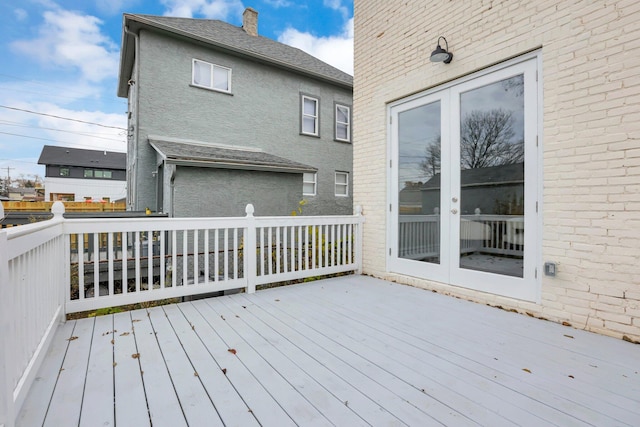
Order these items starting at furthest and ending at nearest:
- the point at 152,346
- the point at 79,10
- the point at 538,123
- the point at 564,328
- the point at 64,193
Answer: the point at 64,193 → the point at 79,10 → the point at 538,123 → the point at 564,328 → the point at 152,346

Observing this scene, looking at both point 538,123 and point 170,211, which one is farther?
point 170,211

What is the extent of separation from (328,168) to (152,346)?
9328 mm

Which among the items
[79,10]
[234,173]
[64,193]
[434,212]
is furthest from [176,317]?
[64,193]

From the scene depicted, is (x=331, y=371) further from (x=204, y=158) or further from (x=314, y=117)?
(x=314, y=117)

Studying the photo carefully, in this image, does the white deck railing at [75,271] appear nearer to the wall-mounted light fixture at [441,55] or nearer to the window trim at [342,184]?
the wall-mounted light fixture at [441,55]

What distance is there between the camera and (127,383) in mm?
1847

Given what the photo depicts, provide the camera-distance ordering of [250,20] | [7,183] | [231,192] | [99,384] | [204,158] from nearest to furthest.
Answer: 1. [99,384]
2. [204,158]
3. [231,192]
4. [250,20]
5. [7,183]

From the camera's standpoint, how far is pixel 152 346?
236cm

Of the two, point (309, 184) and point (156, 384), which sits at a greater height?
point (309, 184)

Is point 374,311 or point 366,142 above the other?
point 366,142

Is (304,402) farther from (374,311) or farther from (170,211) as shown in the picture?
(170,211)

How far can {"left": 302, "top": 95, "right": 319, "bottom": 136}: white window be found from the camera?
10.8 meters

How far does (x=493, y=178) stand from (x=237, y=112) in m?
7.83

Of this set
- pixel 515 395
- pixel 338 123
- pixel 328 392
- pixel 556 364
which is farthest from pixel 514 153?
pixel 338 123
